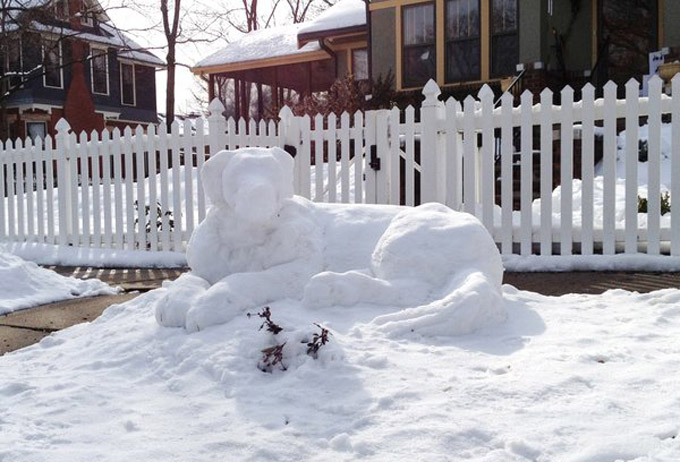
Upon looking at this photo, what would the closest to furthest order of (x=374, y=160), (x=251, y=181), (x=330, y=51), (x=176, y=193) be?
(x=251, y=181), (x=374, y=160), (x=176, y=193), (x=330, y=51)

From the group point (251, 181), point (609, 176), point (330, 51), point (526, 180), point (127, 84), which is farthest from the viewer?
point (127, 84)

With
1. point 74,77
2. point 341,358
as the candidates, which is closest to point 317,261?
point 341,358

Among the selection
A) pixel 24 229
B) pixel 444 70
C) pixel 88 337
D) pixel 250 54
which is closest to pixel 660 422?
pixel 88 337

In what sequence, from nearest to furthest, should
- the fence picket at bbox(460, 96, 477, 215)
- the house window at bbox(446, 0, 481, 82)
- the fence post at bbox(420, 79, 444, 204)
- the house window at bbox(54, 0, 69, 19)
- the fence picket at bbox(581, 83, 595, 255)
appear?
the fence picket at bbox(581, 83, 595, 255)
the fence picket at bbox(460, 96, 477, 215)
the fence post at bbox(420, 79, 444, 204)
the house window at bbox(446, 0, 481, 82)
the house window at bbox(54, 0, 69, 19)

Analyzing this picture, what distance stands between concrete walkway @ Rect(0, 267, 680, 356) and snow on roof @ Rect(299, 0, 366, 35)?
13955mm

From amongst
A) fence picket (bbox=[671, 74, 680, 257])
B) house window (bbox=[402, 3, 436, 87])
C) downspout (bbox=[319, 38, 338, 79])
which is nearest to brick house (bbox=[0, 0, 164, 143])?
downspout (bbox=[319, 38, 338, 79])

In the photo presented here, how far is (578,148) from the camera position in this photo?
35.4 feet

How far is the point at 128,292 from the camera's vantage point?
5496 millimetres

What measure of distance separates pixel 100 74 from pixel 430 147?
24.3 meters

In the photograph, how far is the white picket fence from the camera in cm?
569

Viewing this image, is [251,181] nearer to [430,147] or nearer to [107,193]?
[430,147]

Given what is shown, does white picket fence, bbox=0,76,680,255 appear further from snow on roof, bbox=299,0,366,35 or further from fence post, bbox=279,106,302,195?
snow on roof, bbox=299,0,366,35

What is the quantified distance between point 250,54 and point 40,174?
14078 mm

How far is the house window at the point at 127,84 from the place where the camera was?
28.5 meters
